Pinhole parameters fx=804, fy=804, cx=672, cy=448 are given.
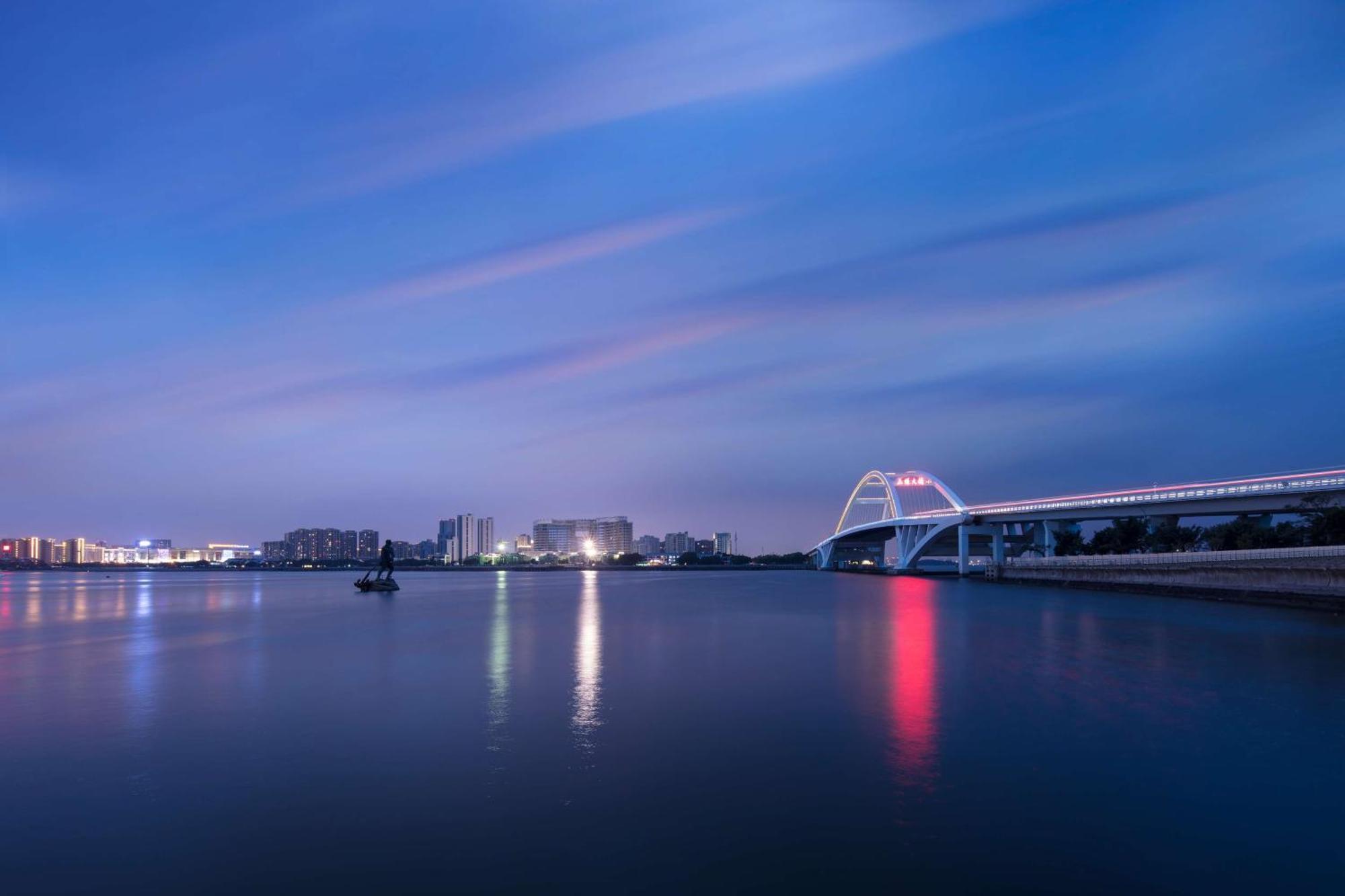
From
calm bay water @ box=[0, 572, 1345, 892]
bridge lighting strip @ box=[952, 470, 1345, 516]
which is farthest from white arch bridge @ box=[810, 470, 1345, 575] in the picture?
calm bay water @ box=[0, 572, 1345, 892]

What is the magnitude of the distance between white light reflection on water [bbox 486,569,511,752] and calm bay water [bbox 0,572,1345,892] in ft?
0.51

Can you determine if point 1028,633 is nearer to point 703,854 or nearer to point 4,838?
point 703,854

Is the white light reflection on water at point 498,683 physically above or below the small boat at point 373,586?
above

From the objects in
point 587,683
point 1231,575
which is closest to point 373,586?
point 587,683

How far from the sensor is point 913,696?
19.7 metres

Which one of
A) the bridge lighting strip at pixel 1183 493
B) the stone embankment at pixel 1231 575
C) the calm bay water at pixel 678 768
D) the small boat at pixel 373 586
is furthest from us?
the small boat at pixel 373 586

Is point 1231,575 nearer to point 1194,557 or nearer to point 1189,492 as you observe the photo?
point 1194,557

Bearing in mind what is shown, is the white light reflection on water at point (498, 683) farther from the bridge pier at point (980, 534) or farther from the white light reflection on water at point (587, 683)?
the bridge pier at point (980, 534)

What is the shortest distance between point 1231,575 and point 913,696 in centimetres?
4454

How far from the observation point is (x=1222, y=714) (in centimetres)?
1716

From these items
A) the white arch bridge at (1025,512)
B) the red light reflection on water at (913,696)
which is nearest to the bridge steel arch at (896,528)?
the white arch bridge at (1025,512)

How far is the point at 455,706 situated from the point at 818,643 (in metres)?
17.1

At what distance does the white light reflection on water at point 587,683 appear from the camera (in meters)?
15.4

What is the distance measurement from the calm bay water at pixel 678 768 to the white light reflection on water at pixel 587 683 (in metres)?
0.16
